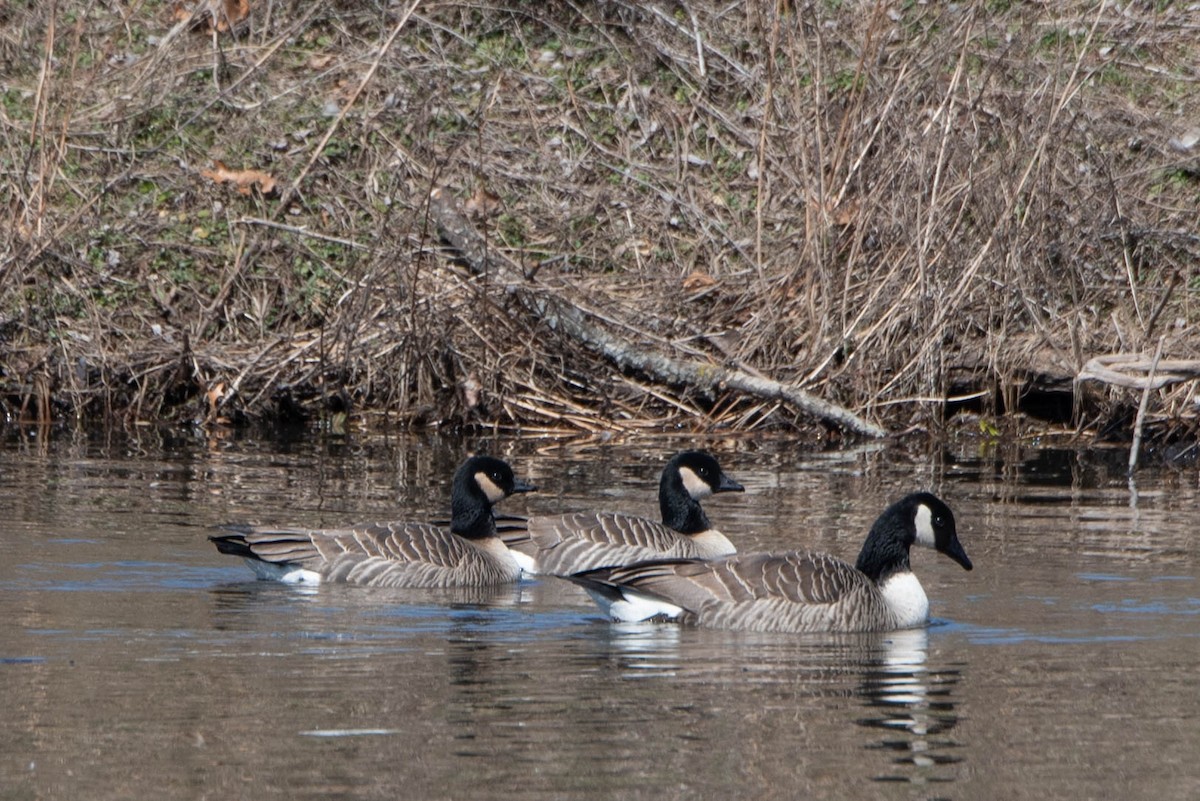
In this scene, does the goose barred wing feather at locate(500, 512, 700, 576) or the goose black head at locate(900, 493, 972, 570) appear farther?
the goose barred wing feather at locate(500, 512, 700, 576)

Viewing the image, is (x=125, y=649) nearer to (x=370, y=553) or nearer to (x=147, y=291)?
(x=370, y=553)

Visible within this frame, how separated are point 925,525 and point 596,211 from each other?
10.4m

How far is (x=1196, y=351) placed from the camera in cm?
1630

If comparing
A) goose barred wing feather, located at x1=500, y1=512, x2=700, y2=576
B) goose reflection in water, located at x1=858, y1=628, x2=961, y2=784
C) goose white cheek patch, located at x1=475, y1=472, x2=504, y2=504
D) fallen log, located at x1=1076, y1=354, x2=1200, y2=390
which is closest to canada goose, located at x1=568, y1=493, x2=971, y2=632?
goose reflection in water, located at x1=858, y1=628, x2=961, y2=784

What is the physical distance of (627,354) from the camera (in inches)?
666

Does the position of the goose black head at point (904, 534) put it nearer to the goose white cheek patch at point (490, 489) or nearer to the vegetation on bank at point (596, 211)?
the goose white cheek patch at point (490, 489)

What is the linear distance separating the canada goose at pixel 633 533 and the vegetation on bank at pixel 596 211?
450 centimetres

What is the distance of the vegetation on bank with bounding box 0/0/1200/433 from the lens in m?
16.3

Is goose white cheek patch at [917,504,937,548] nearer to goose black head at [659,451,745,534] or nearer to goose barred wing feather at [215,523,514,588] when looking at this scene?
goose black head at [659,451,745,534]

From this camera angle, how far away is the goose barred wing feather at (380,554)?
34.1 ft

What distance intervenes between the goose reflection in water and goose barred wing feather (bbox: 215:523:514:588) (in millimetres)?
2798

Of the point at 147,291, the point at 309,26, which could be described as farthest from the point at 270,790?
the point at 309,26

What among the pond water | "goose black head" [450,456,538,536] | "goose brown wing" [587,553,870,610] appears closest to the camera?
the pond water

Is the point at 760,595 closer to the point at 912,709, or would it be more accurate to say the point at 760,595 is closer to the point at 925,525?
the point at 925,525
